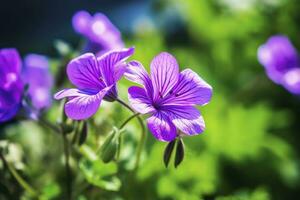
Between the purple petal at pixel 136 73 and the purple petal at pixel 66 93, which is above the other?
the purple petal at pixel 136 73

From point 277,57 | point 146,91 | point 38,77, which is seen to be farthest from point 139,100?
point 277,57

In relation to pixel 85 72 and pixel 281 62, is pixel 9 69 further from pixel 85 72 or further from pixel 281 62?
pixel 281 62

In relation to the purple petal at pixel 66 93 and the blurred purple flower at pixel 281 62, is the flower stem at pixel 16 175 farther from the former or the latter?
the blurred purple flower at pixel 281 62

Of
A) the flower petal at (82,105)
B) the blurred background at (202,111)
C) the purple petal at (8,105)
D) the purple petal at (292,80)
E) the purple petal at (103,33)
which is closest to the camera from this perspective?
the flower petal at (82,105)

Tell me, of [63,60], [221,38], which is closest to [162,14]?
[221,38]

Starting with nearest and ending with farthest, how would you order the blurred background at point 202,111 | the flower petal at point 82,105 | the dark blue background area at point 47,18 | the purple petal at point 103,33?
1. the flower petal at point 82,105
2. the blurred background at point 202,111
3. the purple petal at point 103,33
4. the dark blue background area at point 47,18

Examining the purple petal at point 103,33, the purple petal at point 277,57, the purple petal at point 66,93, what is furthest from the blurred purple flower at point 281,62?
the purple petal at point 66,93
